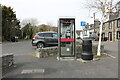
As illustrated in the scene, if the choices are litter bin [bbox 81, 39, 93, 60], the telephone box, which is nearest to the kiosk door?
the telephone box

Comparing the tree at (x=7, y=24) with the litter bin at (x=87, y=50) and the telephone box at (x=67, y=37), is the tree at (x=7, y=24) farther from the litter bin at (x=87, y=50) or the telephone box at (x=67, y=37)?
the litter bin at (x=87, y=50)

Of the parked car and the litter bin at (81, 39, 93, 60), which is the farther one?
the parked car

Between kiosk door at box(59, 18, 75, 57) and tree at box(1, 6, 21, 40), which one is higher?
tree at box(1, 6, 21, 40)

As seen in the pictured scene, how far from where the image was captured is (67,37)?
29.0ft

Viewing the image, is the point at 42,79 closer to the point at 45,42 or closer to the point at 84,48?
the point at 84,48

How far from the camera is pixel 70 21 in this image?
8828mm

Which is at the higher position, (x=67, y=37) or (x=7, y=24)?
(x=7, y=24)

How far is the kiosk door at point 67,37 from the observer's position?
8.74m

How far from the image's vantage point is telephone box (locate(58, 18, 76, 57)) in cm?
871

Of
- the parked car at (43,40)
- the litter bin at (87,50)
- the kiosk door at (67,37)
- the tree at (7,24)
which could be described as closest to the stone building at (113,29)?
the parked car at (43,40)

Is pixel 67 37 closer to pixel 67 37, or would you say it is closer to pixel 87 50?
pixel 67 37

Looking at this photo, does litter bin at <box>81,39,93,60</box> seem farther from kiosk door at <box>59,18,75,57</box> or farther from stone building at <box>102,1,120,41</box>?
stone building at <box>102,1,120,41</box>

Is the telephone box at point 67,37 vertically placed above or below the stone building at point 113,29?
below

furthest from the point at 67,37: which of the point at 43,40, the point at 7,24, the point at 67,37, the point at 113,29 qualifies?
the point at 113,29
